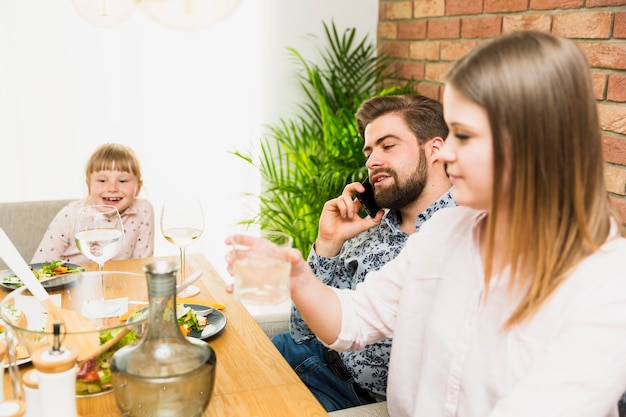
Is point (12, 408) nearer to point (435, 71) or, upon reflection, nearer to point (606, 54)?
point (606, 54)

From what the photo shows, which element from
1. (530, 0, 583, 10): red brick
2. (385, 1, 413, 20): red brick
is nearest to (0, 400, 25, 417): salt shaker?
(530, 0, 583, 10): red brick

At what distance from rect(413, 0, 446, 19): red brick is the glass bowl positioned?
6.89 ft

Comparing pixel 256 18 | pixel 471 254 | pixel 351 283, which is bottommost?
pixel 351 283

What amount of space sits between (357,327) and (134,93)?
2.29 meters

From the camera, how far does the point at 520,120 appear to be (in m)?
0.89

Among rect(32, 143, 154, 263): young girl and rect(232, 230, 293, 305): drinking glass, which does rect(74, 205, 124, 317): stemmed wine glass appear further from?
rect(32, 143, 154, 263): young girl

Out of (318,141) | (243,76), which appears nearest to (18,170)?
(243,76)

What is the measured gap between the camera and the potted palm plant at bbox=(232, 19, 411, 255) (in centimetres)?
281

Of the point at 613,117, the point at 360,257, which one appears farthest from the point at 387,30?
the point at 360,257

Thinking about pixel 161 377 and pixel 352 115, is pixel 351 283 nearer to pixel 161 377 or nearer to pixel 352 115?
pixel 161 377

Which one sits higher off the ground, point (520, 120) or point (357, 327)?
Result: point (520, 120)

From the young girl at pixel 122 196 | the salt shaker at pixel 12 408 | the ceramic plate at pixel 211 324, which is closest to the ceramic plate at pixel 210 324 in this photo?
the ceramic plate at pixel 211 324

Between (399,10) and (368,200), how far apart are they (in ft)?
5.30

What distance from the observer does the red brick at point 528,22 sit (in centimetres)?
226
